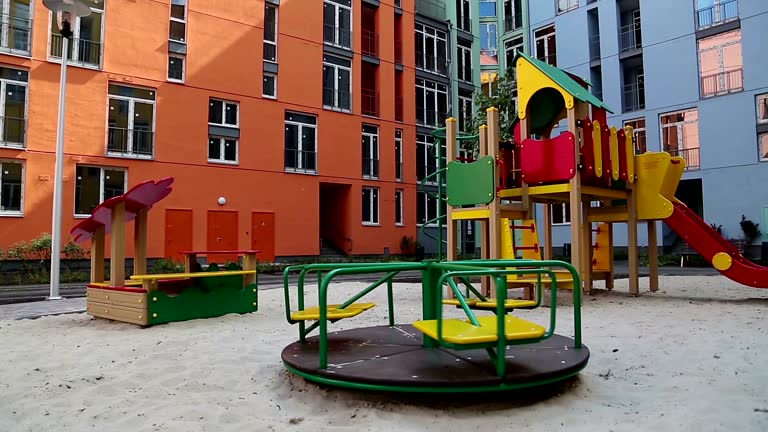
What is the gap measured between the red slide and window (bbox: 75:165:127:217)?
18917 mm

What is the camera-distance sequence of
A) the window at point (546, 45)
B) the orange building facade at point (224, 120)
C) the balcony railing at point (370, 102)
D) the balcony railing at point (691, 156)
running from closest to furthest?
the orange building facade at point (224, 120)
the balcony railing at point (691, 156)
the balcony railing at point (370, 102)
the window at point (546, 45)

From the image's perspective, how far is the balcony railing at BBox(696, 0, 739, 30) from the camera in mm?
24844

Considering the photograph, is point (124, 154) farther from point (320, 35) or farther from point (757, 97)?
point (757, 97)

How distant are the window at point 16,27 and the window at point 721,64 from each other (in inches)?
1122

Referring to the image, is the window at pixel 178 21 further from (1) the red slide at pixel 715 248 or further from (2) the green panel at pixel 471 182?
(1) the red slide at pixel 715 248

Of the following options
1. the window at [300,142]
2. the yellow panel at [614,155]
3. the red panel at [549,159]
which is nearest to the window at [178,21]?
the window at [300,142]

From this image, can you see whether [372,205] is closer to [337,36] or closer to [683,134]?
[337,36]

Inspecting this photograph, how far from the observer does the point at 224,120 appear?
23766 mm

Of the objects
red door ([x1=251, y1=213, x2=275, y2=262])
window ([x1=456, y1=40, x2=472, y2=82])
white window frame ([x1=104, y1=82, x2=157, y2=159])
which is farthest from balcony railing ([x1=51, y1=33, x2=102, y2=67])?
window ([x1=456, y1=40, x2=472, y2=82])

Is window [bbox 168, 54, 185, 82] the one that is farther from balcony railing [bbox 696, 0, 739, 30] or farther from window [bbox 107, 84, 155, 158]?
balcony railing [bbox 696, 0, 739, 30]

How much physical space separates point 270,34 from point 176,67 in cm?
494

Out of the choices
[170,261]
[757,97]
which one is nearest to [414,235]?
[170,261]

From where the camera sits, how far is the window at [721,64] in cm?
2462

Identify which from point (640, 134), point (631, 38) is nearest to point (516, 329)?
point (640, 134)
